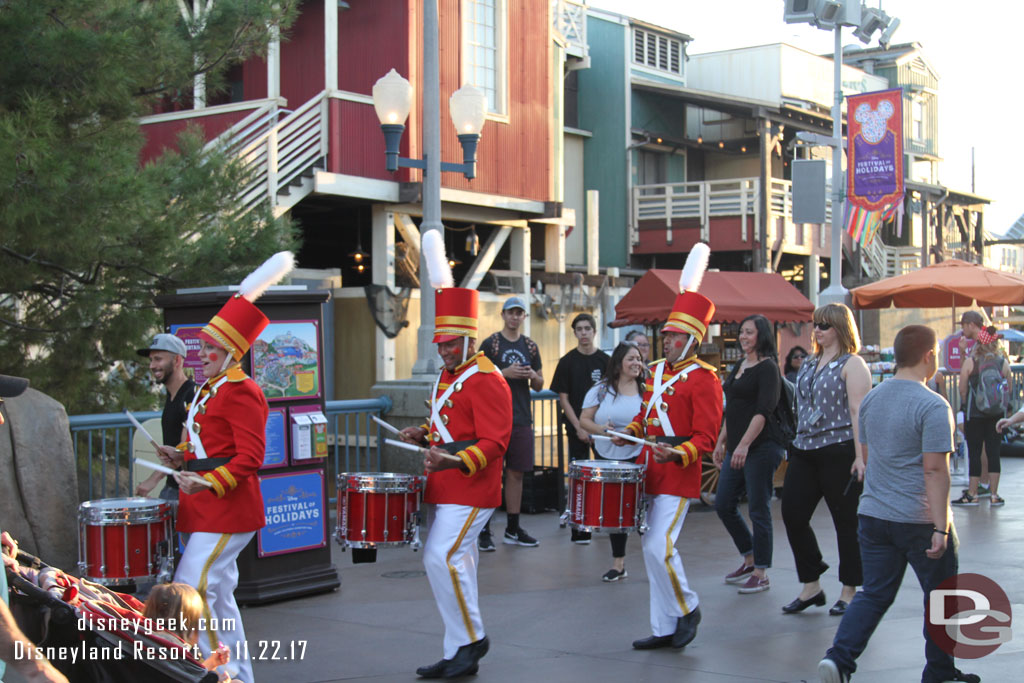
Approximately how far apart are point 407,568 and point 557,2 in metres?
19.9

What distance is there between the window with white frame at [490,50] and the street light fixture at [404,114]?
304 inches

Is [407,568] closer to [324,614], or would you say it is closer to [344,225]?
[324,614]

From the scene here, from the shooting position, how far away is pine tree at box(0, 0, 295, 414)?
8.54m

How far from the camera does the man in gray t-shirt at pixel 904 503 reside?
546 centimetres

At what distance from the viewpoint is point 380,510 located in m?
6.34

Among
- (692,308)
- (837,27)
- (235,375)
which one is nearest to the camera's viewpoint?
(235,375)

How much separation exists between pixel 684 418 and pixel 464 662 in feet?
6.55

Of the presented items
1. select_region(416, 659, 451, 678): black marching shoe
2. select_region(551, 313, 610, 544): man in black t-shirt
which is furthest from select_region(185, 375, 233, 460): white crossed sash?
select_region(551, 313, 610, 544): man in black t-shirt

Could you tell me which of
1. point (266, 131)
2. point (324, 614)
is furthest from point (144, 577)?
point (266, 131)

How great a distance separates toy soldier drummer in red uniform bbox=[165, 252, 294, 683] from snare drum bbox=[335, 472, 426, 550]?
58 cm

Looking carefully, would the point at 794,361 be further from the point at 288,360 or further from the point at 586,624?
the point at 288,360

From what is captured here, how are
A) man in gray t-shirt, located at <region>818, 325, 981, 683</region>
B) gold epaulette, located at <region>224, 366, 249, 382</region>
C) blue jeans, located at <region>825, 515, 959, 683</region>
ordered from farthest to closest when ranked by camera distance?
gold epaulette, located at <region>224, 366, 249, 382</region>
blue jeans, located at <region>825, 515, 959, 683</region>
man in gray t-shirt, located at <region>818, 325, 981, 683</region>

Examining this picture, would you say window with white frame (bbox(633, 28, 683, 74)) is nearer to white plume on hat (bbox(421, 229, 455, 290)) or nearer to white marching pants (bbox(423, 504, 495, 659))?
white plume on hat (bbox(421, 229, 455, 290))

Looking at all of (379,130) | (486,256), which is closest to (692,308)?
(379,130)
